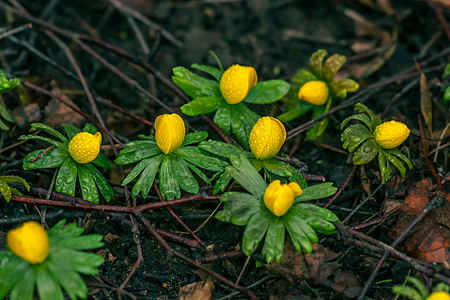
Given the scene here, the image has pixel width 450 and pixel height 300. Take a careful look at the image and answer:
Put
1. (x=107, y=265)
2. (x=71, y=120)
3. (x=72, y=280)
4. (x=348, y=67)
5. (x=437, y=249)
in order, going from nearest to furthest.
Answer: (x=72, y=280) < (x=437, y=249) < (x=107, y=265) < (x=71, y=120) < (x=348, y=67)

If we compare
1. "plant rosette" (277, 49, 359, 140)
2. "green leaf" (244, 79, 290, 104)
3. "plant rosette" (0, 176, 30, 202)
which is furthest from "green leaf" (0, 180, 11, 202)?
"plant rosette" (277, 49, 359, 140)

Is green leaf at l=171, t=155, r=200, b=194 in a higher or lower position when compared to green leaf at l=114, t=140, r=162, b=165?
lower

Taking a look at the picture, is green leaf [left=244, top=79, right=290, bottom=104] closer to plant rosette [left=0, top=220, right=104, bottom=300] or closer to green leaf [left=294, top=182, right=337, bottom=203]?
green leaf [left=294, top=182, right=337, bottom=203]

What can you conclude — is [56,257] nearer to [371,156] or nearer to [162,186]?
[162,186]

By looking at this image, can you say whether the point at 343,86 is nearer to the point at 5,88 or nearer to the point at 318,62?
the point at 318,62

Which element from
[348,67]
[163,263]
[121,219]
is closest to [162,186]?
[121,219]

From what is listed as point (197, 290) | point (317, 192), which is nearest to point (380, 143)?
point (317, 192)
